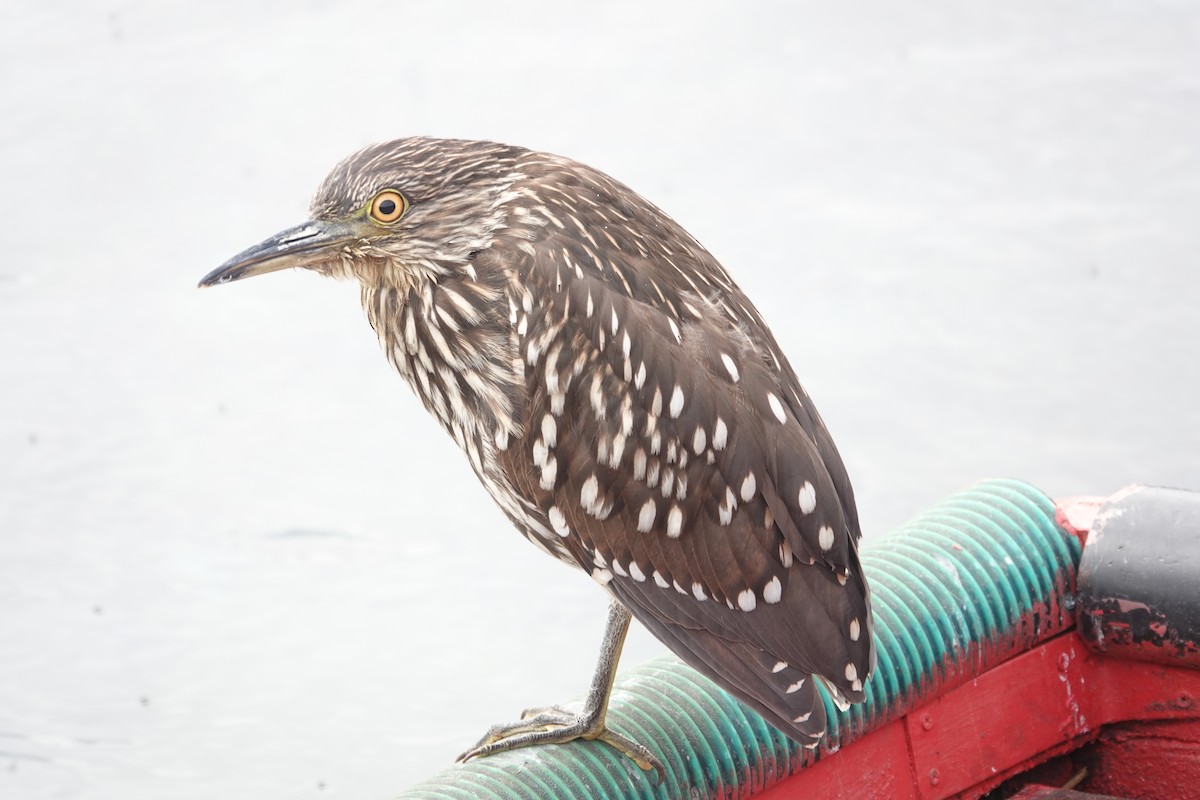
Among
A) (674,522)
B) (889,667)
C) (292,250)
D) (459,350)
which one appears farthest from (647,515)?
(292,250)

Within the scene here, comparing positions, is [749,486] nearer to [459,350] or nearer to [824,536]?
[824,536]

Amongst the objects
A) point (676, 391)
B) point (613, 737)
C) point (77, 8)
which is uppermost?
point (77, 8)

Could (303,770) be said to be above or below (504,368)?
below

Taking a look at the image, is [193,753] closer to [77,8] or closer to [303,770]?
[303,770]

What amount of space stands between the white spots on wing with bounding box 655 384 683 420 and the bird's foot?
68 centimetres

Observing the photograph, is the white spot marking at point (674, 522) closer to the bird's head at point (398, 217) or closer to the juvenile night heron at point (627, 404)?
the juvenile night heron at point (627, 404)

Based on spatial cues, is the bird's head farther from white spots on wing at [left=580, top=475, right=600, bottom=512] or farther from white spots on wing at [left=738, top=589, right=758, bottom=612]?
white spots on wing at [left=738, top=589, right=758, bottom=612]

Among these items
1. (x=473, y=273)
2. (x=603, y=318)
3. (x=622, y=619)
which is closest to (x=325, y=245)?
(x=473, y=273)

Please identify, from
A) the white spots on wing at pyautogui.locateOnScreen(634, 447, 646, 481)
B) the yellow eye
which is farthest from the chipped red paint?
the yellow eye

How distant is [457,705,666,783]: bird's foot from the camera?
3043 mm

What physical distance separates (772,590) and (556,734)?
1.94ft

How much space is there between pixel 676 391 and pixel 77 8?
652 cm

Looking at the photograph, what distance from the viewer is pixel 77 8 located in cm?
824

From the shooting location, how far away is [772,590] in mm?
2877
